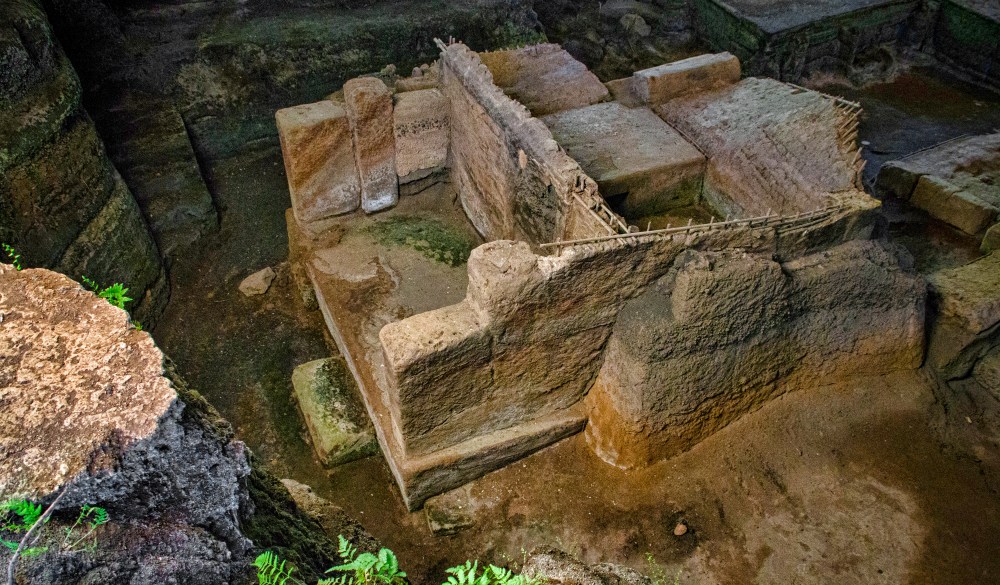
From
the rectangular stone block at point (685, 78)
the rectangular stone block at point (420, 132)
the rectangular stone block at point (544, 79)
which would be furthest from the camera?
the rectangular stone block at point (544, 79)

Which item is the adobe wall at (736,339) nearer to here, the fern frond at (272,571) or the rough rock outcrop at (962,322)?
the rough rock outcrop at (962,322)

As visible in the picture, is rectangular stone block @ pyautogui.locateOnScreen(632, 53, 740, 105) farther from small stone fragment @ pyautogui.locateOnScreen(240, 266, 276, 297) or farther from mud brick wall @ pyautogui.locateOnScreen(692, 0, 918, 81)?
small stone fragment @ pyautogui.locateOnScreen(240, 266, 276, 297)

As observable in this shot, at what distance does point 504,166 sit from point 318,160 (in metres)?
1.59

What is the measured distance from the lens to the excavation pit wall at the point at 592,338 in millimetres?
3939

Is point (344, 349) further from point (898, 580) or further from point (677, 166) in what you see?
point (898, 580)

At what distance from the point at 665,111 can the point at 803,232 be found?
2.33 meters

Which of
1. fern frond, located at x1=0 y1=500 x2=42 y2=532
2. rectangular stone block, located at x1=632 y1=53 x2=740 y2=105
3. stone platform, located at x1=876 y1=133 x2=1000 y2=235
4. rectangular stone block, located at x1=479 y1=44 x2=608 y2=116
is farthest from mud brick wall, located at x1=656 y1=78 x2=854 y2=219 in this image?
fern frond, located at x1=0 y1=500 x2=42 y2=532

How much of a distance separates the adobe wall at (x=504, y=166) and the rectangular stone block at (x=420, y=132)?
4.0 inches

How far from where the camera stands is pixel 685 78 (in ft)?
21.0

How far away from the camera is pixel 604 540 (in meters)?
4.30

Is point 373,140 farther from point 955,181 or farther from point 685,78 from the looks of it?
point 955,181

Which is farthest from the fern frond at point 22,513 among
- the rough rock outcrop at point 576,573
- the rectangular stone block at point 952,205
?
the rectangular stone block at point 952,205

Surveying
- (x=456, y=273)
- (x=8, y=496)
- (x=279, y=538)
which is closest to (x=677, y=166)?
(x=456, y=273)

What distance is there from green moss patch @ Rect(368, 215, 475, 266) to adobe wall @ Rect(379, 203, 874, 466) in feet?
6.07
